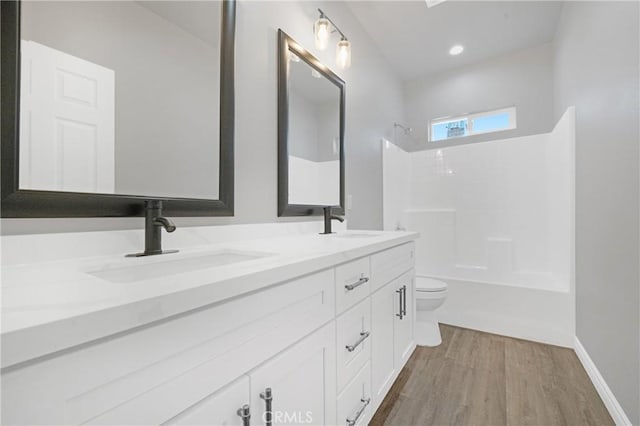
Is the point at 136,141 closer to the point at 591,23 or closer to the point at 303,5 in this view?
the point at 303,5

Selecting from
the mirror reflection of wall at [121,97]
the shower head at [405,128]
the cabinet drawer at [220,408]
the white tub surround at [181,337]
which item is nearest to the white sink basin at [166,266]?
the white tub surround at [181,337]

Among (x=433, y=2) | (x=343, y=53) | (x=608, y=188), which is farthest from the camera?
(x=433, y=2)

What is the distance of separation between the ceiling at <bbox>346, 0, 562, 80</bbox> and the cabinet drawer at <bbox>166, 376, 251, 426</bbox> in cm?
246

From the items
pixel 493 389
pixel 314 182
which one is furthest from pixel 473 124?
pixel 493 389

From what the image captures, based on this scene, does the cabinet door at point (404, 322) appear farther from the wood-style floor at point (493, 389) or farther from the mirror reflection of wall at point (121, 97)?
the mirror reflection of wall at point (121, 97)

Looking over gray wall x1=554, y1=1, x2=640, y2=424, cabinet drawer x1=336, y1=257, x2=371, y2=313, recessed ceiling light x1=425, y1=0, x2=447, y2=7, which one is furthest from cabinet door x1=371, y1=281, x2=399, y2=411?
recessed ceiling light x1=425, y1=0, x2=447, y2=7

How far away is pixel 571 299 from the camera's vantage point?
7.18 ft

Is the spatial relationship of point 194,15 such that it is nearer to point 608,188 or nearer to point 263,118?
point 263,118

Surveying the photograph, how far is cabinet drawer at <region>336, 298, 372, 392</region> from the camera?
1.03 metres

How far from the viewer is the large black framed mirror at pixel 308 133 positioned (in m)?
1.55

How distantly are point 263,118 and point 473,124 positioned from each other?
2.78 metres

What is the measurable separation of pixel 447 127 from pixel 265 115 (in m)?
2.71

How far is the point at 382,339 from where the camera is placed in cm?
140

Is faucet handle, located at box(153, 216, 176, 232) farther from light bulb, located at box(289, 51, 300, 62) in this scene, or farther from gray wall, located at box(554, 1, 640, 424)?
gray wall, located at box(554, 1, 640, 424)
